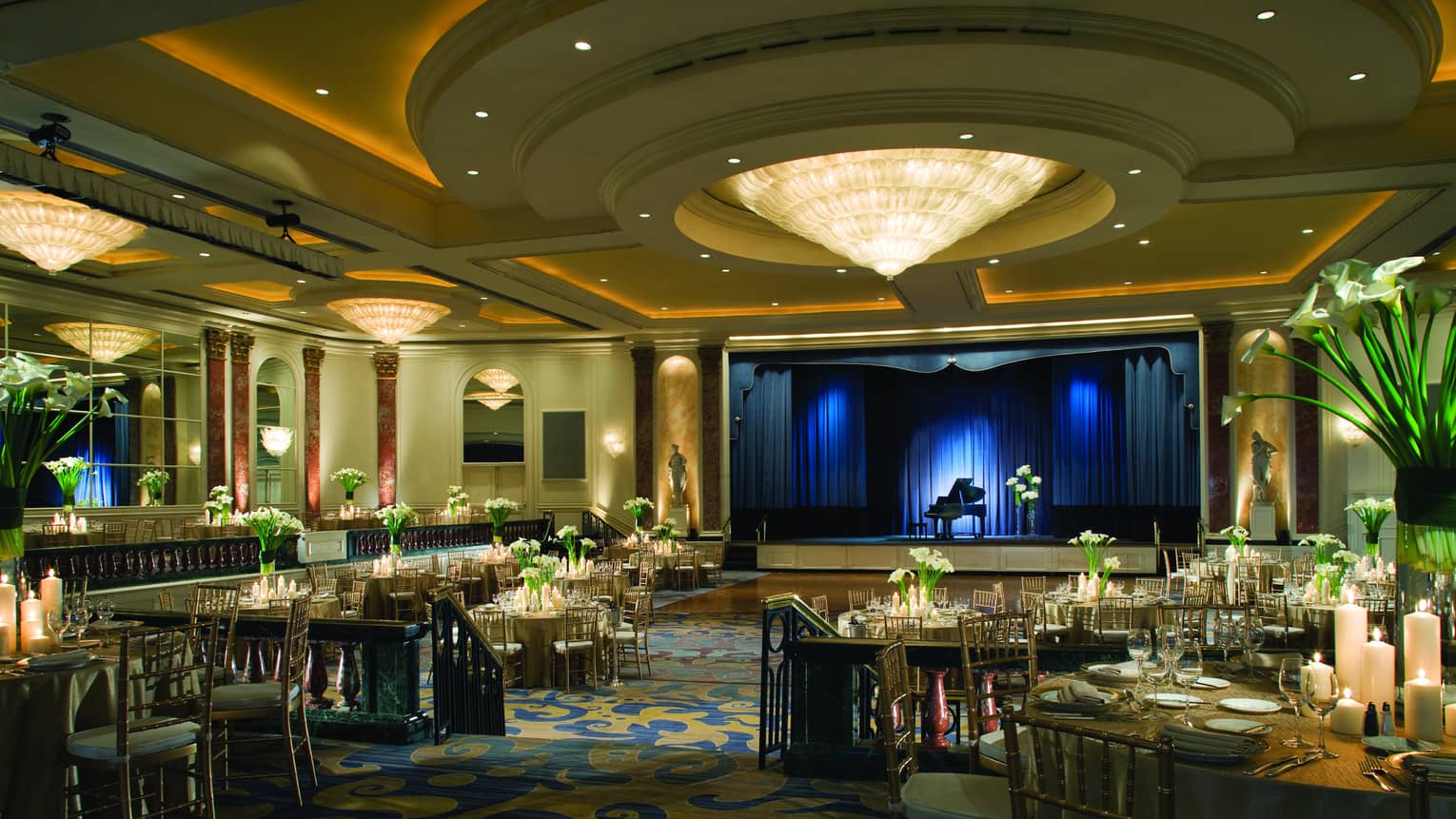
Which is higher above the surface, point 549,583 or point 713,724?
point 549,583

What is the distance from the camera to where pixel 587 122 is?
7652 millimetres

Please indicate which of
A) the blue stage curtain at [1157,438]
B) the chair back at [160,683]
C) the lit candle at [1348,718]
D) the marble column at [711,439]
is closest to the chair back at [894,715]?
the lit candle at [1348,718]

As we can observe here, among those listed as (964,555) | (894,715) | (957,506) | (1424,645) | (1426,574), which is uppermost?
(1426,574)

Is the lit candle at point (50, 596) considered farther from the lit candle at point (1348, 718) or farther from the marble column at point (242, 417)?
Result: the marble column at point (242, 417)

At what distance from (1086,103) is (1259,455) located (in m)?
11.2

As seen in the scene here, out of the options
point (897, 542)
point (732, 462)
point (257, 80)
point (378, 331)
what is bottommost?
point (897, 542)

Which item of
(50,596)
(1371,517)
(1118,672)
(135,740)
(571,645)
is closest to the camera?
(1118,672)

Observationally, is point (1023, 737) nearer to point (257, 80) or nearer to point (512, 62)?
point (512, 62)

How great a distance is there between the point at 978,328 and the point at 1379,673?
16.3 metres

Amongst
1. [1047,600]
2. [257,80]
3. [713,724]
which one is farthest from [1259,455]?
[257,80]

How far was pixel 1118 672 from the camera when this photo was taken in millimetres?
3928

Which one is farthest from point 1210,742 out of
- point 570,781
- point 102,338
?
point 102,338

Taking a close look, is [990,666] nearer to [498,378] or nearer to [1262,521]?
[1262,521]

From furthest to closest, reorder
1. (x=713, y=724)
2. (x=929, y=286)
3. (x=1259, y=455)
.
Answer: (x=1259, y=455), (x=929, y=286), (x=713, y=724)
